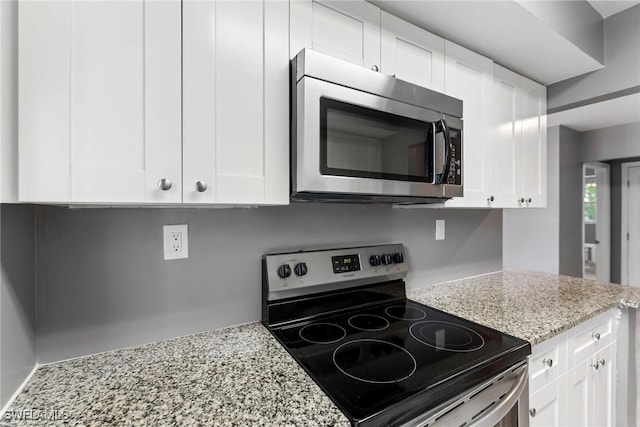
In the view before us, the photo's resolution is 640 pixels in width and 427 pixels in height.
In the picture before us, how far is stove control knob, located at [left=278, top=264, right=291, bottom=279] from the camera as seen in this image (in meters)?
1.22

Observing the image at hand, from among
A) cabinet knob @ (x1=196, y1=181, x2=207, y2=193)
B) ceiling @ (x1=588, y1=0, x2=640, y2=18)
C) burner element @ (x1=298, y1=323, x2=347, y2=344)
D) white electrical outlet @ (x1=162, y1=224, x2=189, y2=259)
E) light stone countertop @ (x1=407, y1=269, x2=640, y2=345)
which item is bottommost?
burner element @ (x1=298, y1=323, x2=347, y2=344)

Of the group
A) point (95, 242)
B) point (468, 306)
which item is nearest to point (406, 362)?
point (468, 306)

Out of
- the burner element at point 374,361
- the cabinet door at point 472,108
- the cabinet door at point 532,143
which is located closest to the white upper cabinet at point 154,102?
the burner element at point 374,361

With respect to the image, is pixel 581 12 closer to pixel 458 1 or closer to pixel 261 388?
pixel 458 1

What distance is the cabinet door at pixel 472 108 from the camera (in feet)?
4.75

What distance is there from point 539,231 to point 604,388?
92.3 inches

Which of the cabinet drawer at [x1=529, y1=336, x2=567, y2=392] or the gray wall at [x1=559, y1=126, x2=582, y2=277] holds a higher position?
the gray wall at [x1=559, y1=126, x2=582, y2=277]

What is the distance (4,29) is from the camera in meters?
0.65

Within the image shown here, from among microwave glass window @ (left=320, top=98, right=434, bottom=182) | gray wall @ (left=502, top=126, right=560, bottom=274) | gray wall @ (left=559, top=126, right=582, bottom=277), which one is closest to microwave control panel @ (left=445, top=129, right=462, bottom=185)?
microwave glass window @ (left=320, top=98, right=434, bottom=182)

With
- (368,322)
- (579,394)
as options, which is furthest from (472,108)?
(579,394)

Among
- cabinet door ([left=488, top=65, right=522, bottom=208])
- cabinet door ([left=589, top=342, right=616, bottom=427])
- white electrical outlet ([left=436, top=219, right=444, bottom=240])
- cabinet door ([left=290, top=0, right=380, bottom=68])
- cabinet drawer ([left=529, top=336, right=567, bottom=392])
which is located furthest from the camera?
white electrical outlet ([left=436, top=219, right=444, bottom=240])

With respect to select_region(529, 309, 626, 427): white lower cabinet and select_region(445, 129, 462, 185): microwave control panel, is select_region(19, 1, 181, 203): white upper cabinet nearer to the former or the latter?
select_region(445, 129, 462, 185): microwave control panel

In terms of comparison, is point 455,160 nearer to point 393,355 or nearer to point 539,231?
point 393,355

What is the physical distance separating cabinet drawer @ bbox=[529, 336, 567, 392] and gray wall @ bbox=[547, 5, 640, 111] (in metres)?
1.73
